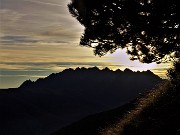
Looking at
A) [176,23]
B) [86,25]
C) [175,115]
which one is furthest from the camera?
[86,25]

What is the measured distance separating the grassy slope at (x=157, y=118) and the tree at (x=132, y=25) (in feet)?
7.40

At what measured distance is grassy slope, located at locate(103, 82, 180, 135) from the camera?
1631 centimetres

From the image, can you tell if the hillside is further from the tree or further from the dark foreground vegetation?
the tree

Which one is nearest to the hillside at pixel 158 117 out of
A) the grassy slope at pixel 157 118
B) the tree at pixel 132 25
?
the grassy slope at pixel 157 118

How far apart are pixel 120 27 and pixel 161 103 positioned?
445 cm

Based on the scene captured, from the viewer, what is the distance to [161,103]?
64.8 ft

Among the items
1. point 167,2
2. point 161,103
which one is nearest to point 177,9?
point 167,2

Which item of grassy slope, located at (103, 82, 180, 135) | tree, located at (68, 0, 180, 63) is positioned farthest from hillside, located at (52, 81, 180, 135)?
tree, located at (68, 0, 180, 63)

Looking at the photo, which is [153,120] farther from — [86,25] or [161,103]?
[86,25]

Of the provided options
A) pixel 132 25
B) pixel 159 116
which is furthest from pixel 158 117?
pixel 132 25

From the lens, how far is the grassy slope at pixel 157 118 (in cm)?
1631

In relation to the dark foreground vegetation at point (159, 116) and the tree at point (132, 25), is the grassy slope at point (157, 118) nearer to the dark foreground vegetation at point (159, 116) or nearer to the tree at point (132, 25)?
the dark foreground vegetation at point (159, 116)

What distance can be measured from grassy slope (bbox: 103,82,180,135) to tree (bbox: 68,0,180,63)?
2.26 m

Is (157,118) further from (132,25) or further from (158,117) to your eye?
(132,25)
